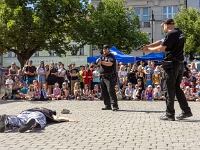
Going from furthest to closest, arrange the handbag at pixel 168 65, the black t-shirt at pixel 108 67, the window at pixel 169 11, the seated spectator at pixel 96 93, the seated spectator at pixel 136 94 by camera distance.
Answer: the window at pixel 169 11 < the seated spectator at pixel 96 93 < the seated spectator at pixel 136 94 < the black t-shirt at pixel 108 67 < the handbag at pixel 168 65

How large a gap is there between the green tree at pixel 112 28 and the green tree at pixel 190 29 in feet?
16.1

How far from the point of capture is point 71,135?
6.25 metres

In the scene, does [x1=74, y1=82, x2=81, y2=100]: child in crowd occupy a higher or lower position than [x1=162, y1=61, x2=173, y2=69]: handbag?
lower

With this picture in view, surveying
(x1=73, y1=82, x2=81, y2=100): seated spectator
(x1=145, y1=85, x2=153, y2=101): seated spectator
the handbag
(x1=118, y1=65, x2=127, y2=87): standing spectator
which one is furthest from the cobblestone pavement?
(x1=118, y1=65, x2=127, y2=87): standing spectator

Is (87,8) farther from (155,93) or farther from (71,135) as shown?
(71,135)

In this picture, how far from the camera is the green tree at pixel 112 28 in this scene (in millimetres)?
37525

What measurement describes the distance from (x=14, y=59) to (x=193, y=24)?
32124mm

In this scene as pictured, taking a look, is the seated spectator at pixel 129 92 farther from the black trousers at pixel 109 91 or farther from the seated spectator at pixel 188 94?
the black trousers at pixel 109 91

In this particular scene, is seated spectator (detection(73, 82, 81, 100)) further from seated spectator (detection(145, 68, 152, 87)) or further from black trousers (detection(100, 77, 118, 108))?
black trousers (detection(100, 77, 118, 108))

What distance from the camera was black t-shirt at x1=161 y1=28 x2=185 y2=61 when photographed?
7.72 m

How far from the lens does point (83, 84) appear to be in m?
17.0

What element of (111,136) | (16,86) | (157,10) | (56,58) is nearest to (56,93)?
(16,86)

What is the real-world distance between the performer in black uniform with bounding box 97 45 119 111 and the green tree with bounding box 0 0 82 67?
21.8m

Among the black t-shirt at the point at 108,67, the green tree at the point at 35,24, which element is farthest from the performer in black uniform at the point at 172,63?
the green tree at the point at 35,24
